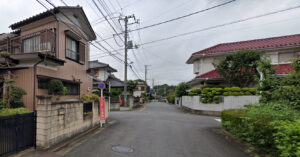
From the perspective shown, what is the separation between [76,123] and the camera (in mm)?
5566

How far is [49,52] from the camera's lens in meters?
7.39

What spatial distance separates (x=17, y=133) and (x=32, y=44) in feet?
22.0

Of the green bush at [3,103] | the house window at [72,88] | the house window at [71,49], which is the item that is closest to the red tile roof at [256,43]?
the house window at [71,49]

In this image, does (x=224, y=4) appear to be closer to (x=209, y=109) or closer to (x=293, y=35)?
(x=209, y=109)

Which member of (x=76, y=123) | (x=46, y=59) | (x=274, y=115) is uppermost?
(x=46, y=59)

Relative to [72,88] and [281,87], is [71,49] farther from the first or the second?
[281,87]

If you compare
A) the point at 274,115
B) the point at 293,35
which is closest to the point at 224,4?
the point at 274,115

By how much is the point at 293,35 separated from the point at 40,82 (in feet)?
83.8

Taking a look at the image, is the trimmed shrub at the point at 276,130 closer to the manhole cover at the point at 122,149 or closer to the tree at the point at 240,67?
the manhole cover at the point at 122,149

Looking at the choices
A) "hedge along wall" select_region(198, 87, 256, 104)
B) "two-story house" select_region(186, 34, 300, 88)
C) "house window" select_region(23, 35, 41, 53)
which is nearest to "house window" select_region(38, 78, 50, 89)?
"house window" select_region(23, 35, 41, 53)

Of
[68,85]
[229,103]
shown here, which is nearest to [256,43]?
[229,103]

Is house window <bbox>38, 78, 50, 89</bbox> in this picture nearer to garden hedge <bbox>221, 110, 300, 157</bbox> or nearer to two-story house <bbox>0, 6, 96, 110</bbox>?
two-story house <bbox>0, 6, 96, 110</bbox>

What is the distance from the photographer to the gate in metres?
3.47

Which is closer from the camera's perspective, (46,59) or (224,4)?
(46,59)
